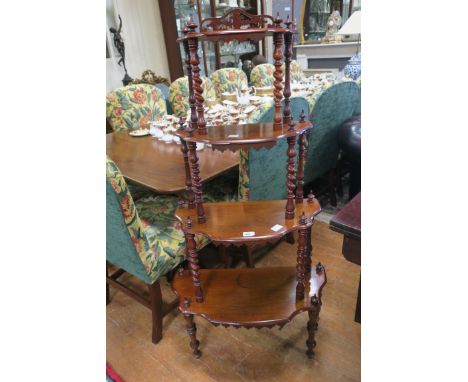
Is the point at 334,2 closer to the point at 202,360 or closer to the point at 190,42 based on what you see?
the point at 190,42

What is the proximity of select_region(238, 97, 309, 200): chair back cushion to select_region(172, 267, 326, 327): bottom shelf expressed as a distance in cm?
36

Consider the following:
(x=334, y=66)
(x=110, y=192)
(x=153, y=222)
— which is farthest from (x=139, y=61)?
(x=110, y=192)

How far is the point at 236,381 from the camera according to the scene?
1.24m

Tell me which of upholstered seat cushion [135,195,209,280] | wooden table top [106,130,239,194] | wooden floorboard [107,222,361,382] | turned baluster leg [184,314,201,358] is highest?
wooden table top [106,130,239,194]

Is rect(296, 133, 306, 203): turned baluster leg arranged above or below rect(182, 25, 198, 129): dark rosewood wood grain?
below

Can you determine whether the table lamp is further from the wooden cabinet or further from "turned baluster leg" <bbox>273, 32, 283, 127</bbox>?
"turned baluster leg" <bbox>273, 32, 283, 127</bbox>

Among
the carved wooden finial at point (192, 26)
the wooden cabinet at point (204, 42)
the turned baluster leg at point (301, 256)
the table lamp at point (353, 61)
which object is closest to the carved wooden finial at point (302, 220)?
the turned baluster leg at point (301, 256)

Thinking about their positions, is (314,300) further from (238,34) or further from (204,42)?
(204,42)

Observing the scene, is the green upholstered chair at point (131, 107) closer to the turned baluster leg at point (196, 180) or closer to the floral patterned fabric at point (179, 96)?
the floral patterned fabric at point (179, 96)

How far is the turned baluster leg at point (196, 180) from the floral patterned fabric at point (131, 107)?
1398 mm

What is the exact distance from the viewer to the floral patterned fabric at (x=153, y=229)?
3.35ft

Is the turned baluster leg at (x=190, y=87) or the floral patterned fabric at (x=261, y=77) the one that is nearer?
the turned baluster leg at (x=190, y=87)

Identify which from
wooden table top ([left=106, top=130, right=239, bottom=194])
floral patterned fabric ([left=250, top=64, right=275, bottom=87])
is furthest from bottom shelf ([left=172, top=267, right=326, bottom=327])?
floral patterned fabric ([left=250, top=64, right=275, bottom=87])

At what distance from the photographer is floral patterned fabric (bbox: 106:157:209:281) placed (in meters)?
1.02
